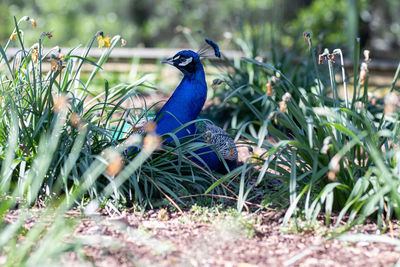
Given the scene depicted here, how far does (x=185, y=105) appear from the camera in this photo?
277 centimetres

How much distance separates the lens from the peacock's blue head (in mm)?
2797

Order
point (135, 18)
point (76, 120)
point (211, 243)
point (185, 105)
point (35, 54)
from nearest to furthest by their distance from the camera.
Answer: point (211, 243), point (76, 120), point (35, 54), point (185, 105), point (135, 18)

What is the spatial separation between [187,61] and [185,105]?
26 centimetres

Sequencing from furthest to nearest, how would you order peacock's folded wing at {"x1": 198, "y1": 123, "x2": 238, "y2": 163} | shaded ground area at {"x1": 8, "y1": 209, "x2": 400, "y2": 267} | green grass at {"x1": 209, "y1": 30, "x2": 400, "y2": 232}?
peacock's folded wing at {"x1": 198, "y1": 123, "x2": 238, "y2": 163} → green grass at {"x1": 209, "y1": 30, "x2": 400, "y2": 232} → shaded ground area at {"x1": 8, "y1": 209, "x2": 400, "y2": 267}

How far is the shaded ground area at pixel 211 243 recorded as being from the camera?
192cm

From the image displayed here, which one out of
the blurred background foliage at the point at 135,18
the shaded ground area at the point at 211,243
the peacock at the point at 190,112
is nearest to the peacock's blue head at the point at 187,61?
the peacock at the point at 190,112

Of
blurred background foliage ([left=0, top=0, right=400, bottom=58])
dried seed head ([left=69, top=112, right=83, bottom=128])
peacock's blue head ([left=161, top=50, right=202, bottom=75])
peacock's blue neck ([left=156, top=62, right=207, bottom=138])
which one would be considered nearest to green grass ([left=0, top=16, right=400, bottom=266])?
dried seed head ([left=69, top=112, right=83, bottom=128])

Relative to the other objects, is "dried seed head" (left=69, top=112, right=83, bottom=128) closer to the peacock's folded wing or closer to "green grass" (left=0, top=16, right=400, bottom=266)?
"green grass" (left=0, top=16, right=400, bottom=266)

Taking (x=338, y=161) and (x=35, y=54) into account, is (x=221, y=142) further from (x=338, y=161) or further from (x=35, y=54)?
(x=35, y=54)

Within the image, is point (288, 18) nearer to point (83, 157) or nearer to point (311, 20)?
point (311, 20)

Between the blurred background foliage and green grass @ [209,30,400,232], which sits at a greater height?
the blurred background foliage

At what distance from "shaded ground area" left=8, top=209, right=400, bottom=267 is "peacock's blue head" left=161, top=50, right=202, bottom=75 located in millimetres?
863

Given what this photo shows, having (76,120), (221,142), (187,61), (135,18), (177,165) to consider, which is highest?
(135,18)

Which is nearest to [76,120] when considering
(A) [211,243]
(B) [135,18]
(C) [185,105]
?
(C) [185,105]
